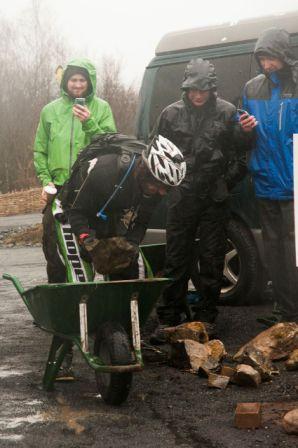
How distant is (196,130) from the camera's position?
7.29 metres

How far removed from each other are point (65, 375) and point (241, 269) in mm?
2852

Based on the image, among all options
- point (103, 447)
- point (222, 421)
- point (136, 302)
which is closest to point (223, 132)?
point (136, 302)

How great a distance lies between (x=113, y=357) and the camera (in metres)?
5.16

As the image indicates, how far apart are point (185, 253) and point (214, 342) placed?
3.98 ft

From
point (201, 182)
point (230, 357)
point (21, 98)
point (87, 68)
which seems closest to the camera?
point (230, 357)

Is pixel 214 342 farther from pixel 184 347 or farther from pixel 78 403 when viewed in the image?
pixel 78 403

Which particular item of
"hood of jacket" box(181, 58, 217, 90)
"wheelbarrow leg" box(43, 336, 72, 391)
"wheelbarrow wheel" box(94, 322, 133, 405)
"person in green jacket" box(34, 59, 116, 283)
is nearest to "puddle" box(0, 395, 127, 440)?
"wheelbarrow wheel" box(94, 322, 133, 405)

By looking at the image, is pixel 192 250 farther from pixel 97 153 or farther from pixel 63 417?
pixel 63 417

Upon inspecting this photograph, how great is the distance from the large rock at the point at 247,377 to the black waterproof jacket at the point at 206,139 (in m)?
1.80

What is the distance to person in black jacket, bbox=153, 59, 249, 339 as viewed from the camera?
7.24 metres

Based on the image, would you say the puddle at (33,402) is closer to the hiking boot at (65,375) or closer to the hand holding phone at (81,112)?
the hiking boot at (65,375)

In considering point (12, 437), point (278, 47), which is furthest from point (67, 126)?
point (12, 437)

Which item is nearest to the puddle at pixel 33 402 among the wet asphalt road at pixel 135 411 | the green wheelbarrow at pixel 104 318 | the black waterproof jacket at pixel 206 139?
the wet asphalt road at pixel 135 411

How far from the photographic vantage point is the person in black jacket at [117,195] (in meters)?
5.55
